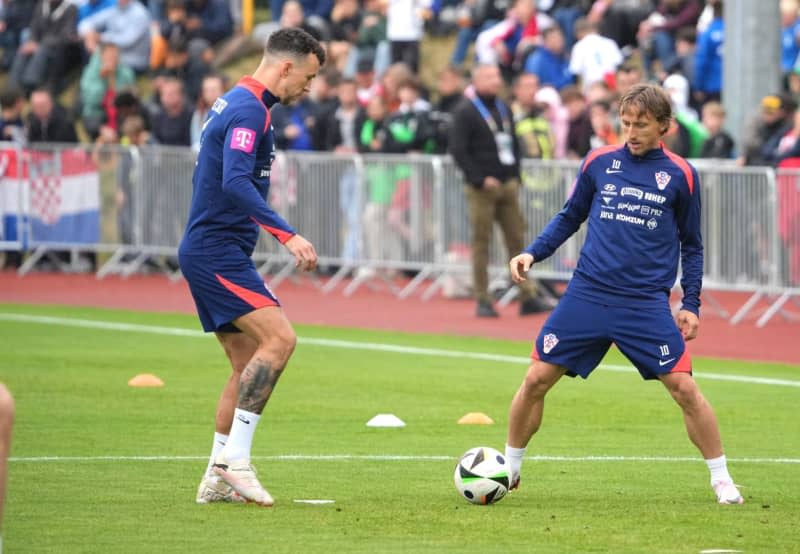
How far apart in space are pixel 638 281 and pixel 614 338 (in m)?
0.30

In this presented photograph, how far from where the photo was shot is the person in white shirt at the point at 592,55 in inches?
950

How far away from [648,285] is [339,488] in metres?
1.92

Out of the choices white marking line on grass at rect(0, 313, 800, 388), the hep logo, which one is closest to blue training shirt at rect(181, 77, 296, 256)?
the hep logo

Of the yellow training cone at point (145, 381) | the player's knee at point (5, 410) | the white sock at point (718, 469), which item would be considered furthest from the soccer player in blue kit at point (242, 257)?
the yellow training cone at point (145, 381)

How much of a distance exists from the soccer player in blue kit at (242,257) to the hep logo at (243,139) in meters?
0.03

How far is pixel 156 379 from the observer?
48.1 feet

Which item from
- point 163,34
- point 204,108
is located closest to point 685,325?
point 204,108

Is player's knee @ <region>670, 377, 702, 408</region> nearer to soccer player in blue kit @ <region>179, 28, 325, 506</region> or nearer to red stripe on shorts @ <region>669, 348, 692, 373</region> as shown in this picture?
red stripe on shorts @ <region>669, 348, 692, 373</region>

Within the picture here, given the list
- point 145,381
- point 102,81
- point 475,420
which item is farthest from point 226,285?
point 102,81

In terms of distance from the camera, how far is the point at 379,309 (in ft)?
69.3

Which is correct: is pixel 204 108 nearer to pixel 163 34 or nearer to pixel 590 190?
pixel 163 34

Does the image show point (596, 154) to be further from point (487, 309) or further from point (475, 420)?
point (487, 309)

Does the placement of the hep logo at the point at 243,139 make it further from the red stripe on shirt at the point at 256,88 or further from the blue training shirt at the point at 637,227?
the blue training shirt at the point at 637,227

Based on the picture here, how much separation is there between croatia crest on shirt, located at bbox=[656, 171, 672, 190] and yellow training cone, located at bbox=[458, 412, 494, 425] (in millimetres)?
3563
